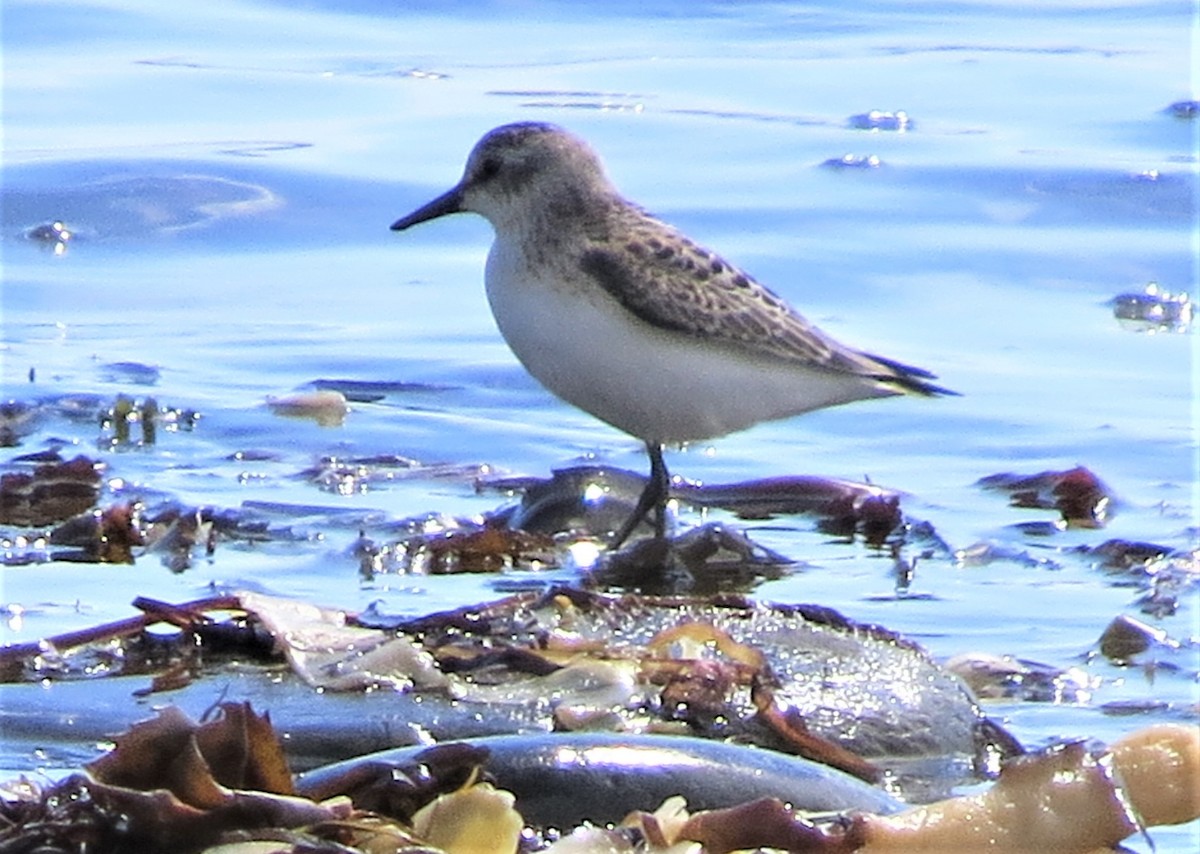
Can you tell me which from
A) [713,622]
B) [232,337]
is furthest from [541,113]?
[713,622]

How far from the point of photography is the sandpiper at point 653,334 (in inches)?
212

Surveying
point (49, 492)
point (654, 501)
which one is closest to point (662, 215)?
point (654, 501)

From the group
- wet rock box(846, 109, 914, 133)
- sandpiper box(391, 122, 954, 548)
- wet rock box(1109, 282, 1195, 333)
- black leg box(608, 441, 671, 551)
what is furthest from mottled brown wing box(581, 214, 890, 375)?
wet rock box(846, 109, 914, 133)

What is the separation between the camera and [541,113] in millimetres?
9047

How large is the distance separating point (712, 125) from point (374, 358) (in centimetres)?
289

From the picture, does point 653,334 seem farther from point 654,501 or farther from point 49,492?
point 49,492

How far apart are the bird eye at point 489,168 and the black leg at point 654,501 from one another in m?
0.80

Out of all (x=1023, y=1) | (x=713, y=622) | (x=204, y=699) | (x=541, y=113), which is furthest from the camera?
(x=1023, y=1)

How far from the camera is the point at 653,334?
5.39 meters

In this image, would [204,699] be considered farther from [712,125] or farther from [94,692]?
[712,125]

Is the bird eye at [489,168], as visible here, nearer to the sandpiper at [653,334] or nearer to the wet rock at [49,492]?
the sandpiper at [653,334]

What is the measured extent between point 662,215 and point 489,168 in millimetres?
2228

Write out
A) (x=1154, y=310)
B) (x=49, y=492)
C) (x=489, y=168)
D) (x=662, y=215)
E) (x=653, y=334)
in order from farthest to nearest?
(x=662, y=215), (x=1154, y=310), (x=489, y=168), (x=653, y=334), (x=49, y=492)

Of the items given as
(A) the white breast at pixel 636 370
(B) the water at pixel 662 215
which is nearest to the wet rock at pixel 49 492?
(B) the water at pixel 662 215
